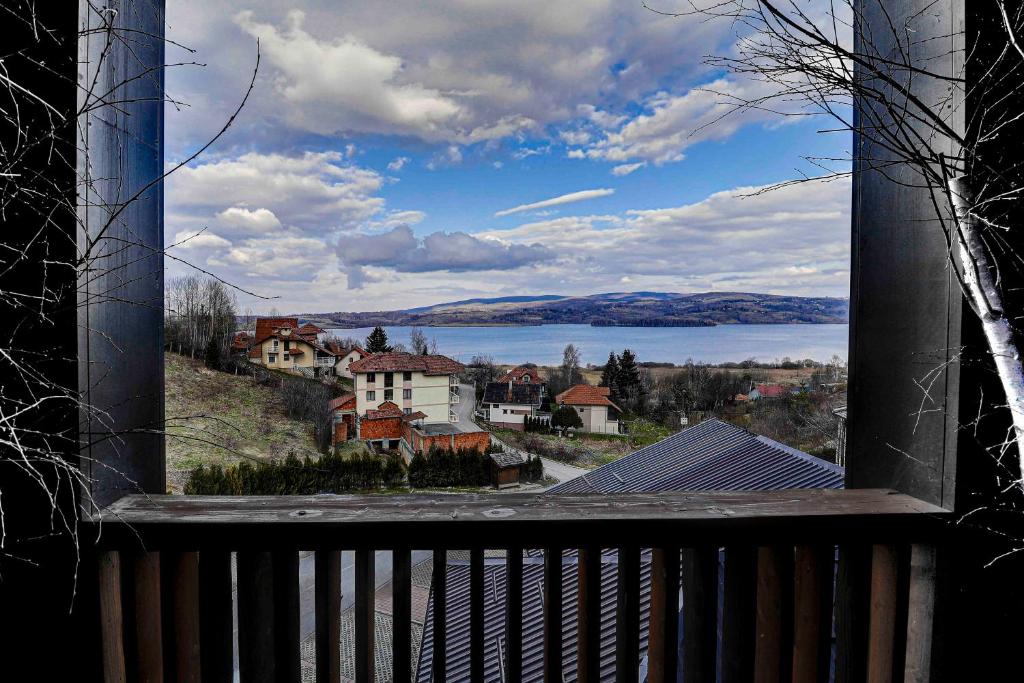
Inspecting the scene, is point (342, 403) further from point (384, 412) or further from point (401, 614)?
point (401, 614)

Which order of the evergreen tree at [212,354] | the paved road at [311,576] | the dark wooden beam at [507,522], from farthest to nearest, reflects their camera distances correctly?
1. the evergreen tree at [212,354]
2. the paved road at [311,576]
3. the dark wooden beam at [507,522]

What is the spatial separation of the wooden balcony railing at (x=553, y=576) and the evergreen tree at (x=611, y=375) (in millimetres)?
309

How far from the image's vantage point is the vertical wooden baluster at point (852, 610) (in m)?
1.15

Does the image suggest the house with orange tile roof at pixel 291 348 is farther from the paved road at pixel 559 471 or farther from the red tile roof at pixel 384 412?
the paved road at pixel 559 471

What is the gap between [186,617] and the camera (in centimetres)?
113

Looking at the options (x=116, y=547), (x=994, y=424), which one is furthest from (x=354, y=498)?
(x=994, y=424)

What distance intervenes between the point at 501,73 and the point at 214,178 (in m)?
0.80

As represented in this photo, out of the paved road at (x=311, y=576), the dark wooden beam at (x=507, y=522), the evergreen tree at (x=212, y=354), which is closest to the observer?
the dark wooden beam at (x=507, y=522)

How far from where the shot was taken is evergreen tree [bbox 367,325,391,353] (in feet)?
4.53

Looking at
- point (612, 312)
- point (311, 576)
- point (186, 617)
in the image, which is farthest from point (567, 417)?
point (186, 617)

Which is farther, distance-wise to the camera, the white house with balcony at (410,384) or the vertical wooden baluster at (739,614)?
the white house with balcony at (410,384)

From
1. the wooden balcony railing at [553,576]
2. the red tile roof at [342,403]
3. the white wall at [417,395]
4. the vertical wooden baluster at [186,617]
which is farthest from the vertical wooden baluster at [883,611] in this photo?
the vertical wooden baluster at [186,617]

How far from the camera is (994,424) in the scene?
1096 mm

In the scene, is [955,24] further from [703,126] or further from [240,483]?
[240,483]
